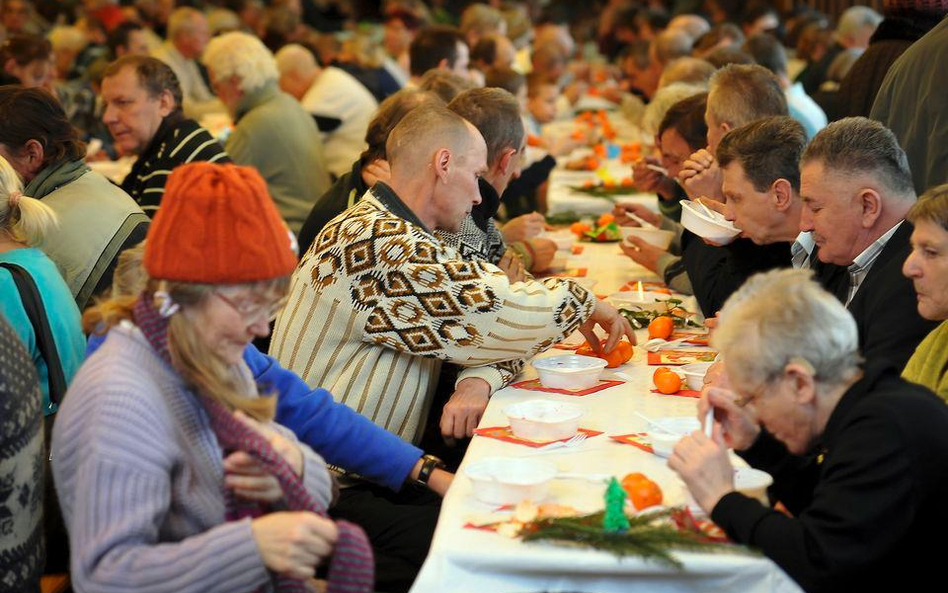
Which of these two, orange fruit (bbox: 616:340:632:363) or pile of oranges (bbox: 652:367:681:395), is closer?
pile of oranges (bbox: 652:367:681:395)

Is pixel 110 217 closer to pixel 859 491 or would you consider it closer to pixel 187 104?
pixel 859 491

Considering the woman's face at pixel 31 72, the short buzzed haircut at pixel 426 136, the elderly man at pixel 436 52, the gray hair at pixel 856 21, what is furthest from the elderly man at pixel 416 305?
the gray hair at pixel 856 21

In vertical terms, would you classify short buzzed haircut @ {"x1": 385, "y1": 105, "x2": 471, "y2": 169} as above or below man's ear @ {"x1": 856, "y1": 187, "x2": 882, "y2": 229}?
above

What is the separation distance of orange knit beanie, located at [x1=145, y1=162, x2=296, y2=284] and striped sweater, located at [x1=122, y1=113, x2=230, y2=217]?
3110 millimetres

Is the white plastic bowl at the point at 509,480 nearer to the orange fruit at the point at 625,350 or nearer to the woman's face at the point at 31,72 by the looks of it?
the orange fruit at the point at 625,350

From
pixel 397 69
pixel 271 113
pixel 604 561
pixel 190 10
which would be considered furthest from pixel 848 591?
pixel 190 10

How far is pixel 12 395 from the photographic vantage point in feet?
6.89

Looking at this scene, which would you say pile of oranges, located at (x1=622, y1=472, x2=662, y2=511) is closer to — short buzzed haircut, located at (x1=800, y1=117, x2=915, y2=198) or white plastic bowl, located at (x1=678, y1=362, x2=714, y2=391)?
white plastic bowl, located at (x1=678, y1=362, x2=714, y2=391)

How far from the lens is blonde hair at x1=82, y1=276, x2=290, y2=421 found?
6.32 feet

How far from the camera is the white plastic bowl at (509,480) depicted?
218 centimetres

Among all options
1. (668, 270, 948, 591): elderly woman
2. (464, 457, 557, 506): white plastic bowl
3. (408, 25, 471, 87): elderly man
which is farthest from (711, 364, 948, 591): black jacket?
(408, 25, 471, 87): elderly man

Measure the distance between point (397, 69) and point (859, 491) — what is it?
785cm

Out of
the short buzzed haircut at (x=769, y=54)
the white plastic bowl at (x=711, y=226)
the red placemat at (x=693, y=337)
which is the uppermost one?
the white plastic bowl at (x=711, y=226)

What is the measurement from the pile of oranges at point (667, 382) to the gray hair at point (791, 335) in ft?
2.70
